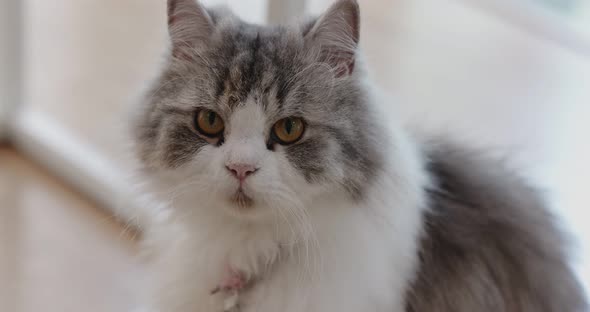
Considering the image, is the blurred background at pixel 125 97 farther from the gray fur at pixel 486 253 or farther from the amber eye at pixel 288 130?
the amber eye at pixel 288 130

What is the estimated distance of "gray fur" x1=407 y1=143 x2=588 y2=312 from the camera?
1.47 meters

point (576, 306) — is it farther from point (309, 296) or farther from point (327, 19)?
point (327, 19)

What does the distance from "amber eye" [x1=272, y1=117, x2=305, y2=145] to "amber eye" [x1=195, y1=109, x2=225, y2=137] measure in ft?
0.30

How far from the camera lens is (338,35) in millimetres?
1281

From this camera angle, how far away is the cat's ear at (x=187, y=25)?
1.31 meters

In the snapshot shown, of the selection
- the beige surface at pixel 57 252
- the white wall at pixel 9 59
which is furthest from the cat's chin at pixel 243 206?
the white wall at pixel 9 59

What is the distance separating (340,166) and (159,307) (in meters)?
0.53

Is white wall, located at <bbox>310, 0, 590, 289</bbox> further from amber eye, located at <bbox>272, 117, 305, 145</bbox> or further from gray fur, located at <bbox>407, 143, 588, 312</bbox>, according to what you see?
amber eye, located at <bbox>272, 117, 305, 145</bbox>

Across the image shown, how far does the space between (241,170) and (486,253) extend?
58 cm

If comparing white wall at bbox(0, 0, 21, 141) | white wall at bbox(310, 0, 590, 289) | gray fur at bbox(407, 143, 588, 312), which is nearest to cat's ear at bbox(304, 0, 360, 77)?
gray fur at bbox(407, 143, 588, 312)

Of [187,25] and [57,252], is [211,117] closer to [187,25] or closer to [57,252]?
[187,25]

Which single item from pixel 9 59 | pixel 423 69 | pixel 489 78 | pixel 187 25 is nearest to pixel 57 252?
pixel 9 59

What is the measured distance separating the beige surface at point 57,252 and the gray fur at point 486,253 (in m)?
0.90

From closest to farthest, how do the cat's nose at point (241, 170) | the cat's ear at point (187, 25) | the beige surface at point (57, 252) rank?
the cat's nose at point (241, 170) → the cat's ear at point (187, 25) → the beige surface at point (57, 252)
